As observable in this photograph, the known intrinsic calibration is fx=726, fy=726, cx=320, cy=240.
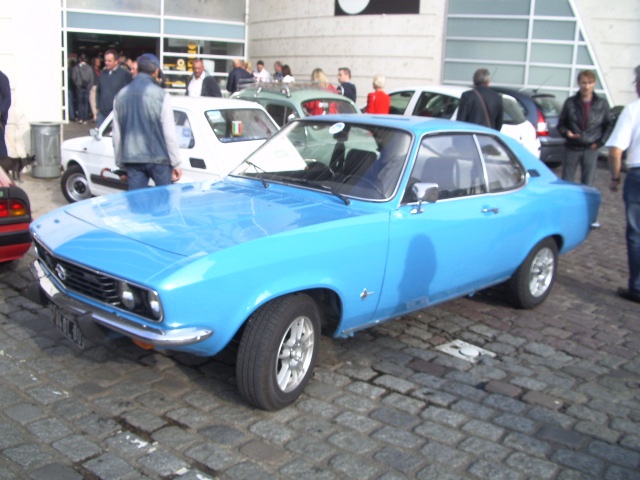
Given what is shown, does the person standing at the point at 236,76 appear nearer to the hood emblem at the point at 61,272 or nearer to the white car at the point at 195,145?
the white car at the point at 195,145

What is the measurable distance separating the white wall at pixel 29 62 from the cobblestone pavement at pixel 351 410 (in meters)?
6.69

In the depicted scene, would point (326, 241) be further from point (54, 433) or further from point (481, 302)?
point (481, 302)

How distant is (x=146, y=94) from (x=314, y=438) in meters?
3.80

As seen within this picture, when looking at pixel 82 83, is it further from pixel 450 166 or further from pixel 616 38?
pixel 450 166

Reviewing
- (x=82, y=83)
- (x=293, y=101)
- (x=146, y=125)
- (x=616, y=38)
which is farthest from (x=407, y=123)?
(x=82, y=83)

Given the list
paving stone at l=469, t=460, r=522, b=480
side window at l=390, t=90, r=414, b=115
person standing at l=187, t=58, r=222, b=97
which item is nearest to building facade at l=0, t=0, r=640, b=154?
person standing at l=187, t=58, r=222, b=97

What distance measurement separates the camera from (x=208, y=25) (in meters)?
20.5

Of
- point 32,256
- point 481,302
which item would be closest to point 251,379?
point 481,302

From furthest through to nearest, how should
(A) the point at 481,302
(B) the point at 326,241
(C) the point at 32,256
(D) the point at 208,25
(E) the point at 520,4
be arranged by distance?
(D) the point at 208,25 → (E) the point at 520,4 → (C) the point at 32,256 → (A) the point at 481,302 → (B) the point at 326,241

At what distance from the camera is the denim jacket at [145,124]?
6.44 metres

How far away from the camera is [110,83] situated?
10766mm

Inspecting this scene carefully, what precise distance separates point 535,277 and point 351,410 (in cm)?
271

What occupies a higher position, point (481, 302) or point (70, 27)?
point (70, 27)

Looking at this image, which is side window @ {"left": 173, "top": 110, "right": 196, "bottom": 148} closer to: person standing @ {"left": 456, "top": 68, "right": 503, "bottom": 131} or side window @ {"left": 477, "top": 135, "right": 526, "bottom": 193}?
person standing @ {"left": 456, "top": 68, "right": 503, "bottom": 131}
